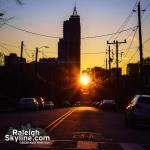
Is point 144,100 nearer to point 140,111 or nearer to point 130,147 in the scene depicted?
point 140,111

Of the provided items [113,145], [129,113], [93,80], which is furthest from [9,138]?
[93,80]

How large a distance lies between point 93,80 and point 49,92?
1819 inches

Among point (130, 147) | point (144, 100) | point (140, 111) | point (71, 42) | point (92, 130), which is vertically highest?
point (71, 42)

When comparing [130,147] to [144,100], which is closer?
[130,147]

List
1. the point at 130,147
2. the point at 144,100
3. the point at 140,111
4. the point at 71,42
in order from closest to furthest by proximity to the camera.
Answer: the point at 130,147, the point at 140,111, the point at 144,100, the point at 71,42

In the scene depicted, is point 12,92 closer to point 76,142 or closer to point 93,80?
point 76,142

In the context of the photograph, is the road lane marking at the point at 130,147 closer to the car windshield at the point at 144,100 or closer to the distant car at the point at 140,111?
the distant car at the point at 140,111

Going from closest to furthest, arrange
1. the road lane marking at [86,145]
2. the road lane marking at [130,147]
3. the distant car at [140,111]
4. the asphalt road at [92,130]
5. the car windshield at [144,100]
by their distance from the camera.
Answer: the road lane marking at [86,145], the road lane marking at [130,147], the asphalt road at [92,130], the distant car at [140,111], the car windshield at [144,100]

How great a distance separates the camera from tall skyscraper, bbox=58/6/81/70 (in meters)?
140

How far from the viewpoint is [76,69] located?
17488 cm

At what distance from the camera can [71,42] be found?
507 feet

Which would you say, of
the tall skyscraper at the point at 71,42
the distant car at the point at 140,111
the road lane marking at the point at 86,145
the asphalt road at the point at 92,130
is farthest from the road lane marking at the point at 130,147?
the tall skyscraper at the point at 71,42

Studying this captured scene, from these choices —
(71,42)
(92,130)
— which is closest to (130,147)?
(92,130)

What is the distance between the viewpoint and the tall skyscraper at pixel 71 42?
140 meters
